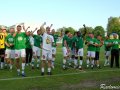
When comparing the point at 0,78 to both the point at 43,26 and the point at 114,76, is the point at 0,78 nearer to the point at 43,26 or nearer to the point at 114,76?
the point at 43,26

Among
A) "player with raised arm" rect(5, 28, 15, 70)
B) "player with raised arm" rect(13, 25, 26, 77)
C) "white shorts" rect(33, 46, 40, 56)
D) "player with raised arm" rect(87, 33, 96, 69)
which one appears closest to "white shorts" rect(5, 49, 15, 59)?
"player with raised arm" rect(5, 28, 15, 70)

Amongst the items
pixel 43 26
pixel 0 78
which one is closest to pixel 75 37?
pixel 43 26

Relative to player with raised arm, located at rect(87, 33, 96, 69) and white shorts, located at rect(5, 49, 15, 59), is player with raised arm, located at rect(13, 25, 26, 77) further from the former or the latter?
player with raised arm, located at rect(87, 33, 96, 69)

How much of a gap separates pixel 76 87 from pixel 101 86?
42.2 inches

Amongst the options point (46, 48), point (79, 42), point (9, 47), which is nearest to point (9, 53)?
point (9, 47)

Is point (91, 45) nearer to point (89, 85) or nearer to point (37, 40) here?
point (37, 40)

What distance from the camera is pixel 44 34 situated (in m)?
16.6

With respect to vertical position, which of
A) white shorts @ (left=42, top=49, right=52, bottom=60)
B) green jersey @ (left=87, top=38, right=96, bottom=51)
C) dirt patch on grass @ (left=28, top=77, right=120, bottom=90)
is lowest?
dirt patch on grass @ (left=28, top=77, right=120, bottom=90)

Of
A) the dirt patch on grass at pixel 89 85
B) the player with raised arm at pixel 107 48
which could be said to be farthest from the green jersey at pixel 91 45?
the dirt patch on grass at pixel 89 85

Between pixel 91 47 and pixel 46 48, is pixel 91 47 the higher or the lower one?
the higher one

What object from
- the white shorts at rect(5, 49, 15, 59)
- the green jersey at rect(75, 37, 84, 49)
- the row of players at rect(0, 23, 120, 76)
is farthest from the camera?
the green jersey at rect(75, 37, 84, 49)

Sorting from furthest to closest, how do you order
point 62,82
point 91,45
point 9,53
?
point 91,45, point 9,53, point 62,82

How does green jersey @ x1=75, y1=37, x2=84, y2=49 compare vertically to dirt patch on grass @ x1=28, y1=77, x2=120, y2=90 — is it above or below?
above

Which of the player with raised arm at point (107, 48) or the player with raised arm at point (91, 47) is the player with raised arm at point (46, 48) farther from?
the player with raised arm at point (107, 48)
